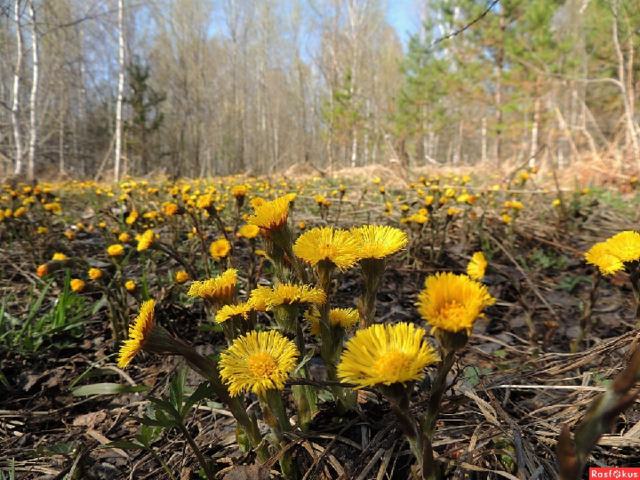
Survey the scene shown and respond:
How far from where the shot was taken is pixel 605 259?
Answer: 3.43 ft

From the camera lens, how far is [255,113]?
917 inches

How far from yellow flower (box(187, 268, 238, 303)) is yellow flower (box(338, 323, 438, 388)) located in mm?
405

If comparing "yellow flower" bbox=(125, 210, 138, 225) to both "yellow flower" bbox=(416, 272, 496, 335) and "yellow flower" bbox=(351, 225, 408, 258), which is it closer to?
"yellow flower" bbox=(351, 225, 408, 258)

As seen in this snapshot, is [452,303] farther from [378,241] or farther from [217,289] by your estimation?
[217,289]

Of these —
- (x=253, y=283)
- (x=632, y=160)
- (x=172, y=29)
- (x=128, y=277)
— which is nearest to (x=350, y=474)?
(x=253, y=283)

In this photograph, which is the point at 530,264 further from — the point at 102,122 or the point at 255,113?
the point at 102,122

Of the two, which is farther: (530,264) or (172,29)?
(172,29)

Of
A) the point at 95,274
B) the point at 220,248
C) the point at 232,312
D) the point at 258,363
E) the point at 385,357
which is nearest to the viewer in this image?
the point at 385,357

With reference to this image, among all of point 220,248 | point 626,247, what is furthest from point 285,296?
point 626,247

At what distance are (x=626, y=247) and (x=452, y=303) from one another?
2.71 ft

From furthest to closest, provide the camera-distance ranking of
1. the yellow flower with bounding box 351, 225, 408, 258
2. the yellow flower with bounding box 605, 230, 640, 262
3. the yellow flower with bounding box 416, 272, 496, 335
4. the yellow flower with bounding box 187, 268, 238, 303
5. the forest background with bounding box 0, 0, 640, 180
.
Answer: the forest background with bounding box 0, 0, 640, 180 < the yellow flower with bounding box 605, 230, 640, 262 < the yellow flower with bounding box 187, 268, 238, 303 < the yellow flower with bounding box 351, 225, 408, 258 < the yellow flower with bounding box 416, 272, 496, 335

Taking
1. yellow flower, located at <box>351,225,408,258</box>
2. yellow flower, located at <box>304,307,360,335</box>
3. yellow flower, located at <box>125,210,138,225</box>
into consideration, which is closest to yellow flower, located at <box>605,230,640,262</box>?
yellow flower, located at <box>351,225,408,258</box>

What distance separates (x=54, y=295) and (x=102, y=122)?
24.8 meters

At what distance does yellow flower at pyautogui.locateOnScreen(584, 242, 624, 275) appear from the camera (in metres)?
1.01
